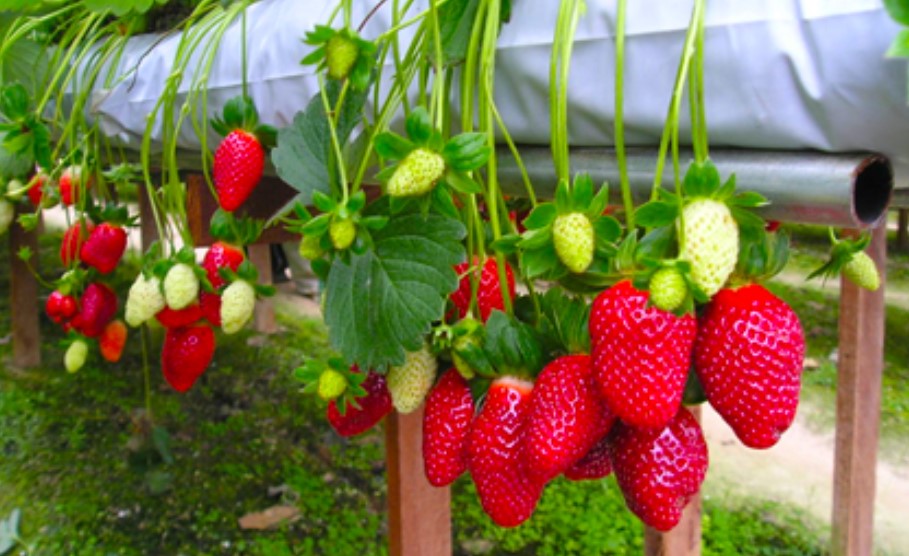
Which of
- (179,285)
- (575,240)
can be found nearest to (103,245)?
(179,285)

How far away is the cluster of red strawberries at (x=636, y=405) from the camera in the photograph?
0.35 m

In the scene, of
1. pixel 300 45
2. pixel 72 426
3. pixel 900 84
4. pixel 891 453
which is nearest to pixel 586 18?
pixel 900 84

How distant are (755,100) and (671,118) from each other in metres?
0.05

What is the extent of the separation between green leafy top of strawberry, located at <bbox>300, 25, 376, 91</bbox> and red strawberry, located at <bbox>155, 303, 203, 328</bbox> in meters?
0.49

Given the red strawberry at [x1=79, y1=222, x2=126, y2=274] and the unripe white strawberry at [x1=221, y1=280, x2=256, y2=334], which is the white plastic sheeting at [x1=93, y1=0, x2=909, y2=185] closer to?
the unripe white strawberry at [x1=221, y1=280, x2=256, y2=334]

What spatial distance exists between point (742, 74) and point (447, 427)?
23cm

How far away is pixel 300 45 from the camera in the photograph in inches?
29.6

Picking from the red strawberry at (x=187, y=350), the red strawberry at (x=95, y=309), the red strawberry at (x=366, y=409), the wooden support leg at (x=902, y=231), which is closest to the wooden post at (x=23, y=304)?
the red strawberry at (x=95, y=309)

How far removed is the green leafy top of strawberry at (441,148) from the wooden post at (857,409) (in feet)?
4.13

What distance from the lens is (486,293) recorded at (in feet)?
1.56

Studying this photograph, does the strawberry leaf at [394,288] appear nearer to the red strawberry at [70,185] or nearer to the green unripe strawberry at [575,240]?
the green unripe strawberry at [575,240]

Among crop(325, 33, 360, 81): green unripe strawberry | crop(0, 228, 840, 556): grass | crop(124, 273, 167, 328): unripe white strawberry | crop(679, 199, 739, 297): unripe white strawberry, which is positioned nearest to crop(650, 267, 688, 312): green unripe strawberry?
crop(679, 199, 739, 297): unripe white strawberry

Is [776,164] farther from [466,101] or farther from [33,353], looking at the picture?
[33,353]

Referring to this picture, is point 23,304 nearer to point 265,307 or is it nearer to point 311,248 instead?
point 265,307
